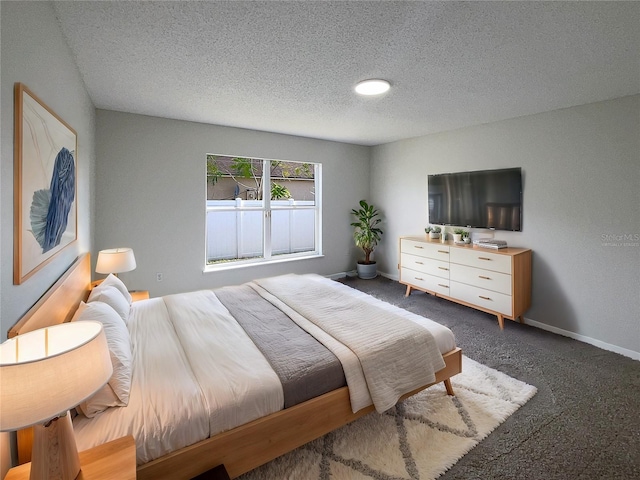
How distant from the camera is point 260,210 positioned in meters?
4.64

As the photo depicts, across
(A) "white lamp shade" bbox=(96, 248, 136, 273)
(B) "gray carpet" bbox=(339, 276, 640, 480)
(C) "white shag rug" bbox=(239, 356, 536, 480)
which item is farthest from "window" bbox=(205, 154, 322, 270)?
(C) "white shag rug" bbox=(239, 356, 536, 480)

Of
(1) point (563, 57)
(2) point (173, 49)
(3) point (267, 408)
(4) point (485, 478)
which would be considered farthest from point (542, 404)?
(2) point (173, 49)

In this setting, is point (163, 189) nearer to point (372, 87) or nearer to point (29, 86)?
point (29, 86)

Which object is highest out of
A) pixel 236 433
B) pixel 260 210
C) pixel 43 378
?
pixel 260 210

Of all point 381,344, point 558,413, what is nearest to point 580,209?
point 558,413

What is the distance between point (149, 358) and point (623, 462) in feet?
8.94

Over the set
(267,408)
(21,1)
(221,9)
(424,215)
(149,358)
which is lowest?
(267,408)

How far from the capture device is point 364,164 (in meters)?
5.53

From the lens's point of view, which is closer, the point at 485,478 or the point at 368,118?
the point at 485,478

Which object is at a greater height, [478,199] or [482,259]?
[478,199]

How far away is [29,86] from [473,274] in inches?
159

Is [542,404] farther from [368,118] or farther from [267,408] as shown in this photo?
[368,118]

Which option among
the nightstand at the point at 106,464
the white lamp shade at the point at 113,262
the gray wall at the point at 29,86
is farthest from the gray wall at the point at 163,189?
the nightstand at the point at 106,464

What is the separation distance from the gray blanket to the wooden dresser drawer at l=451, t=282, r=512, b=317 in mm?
2455
